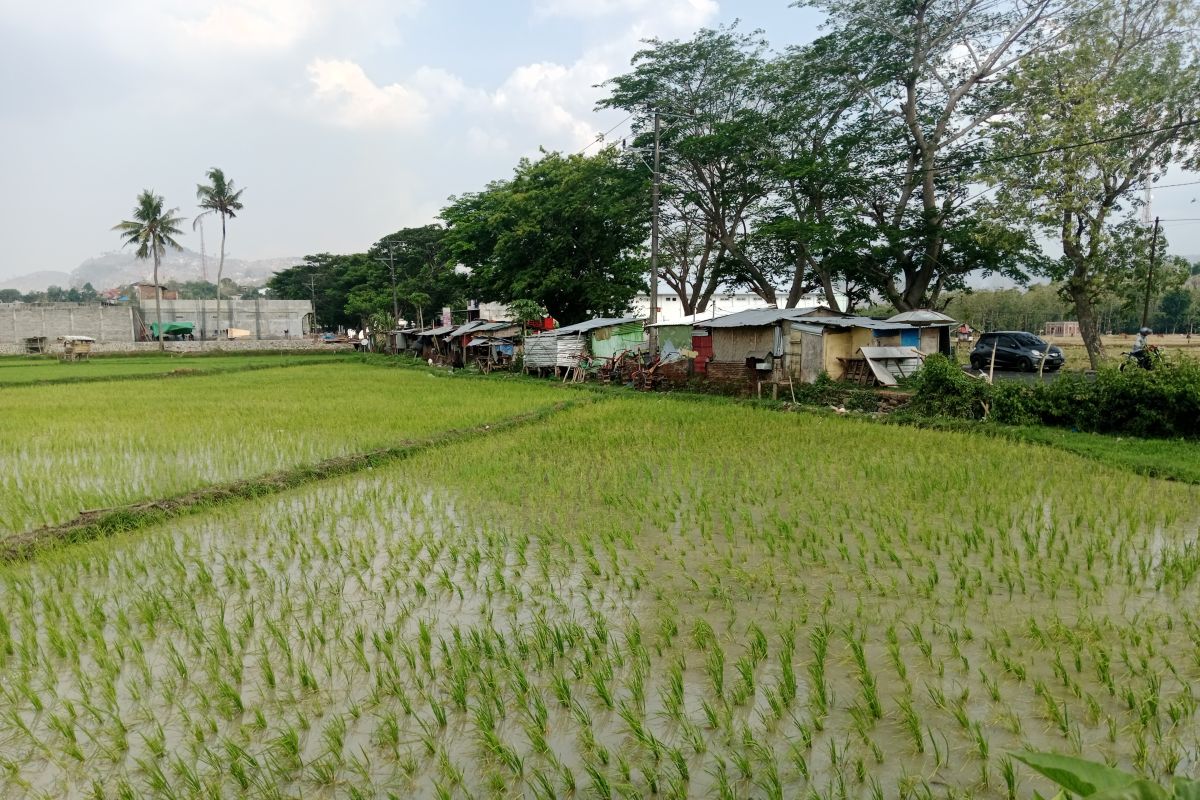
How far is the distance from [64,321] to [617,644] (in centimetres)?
5335

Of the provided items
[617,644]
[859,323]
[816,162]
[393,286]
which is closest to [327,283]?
[393,286]

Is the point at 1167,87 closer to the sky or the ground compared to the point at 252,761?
closer to the sky

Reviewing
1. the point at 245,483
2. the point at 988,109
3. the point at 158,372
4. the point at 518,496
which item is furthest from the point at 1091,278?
the point at 158,372

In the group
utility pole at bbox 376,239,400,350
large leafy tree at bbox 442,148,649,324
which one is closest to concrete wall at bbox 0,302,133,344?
utility pole at bbox 376,239,400,350

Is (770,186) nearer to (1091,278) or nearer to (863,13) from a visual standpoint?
(863,13)

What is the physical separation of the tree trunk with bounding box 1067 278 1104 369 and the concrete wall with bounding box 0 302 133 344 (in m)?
52.8

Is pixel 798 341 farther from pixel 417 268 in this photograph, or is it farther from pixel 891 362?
pixel 417 268

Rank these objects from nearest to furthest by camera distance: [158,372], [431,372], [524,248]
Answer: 1. [158,372]
2. [431,372]
3. [524,248]

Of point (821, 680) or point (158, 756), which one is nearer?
point (158, 756)

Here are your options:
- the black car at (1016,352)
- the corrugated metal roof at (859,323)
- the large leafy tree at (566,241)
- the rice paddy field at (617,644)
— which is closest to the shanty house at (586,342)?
the large leafy tree at (566,241)

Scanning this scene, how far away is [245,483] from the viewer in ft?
26.4

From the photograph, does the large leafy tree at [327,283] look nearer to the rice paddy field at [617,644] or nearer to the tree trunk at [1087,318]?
the tree trunk at [1087,318]

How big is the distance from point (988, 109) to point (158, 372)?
30604 mm

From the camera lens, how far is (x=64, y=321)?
43750 millimetres
